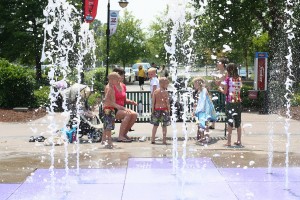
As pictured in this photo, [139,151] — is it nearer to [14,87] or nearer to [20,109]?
[20,109]

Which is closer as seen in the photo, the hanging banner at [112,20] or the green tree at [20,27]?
the hanging banner at [112,20]

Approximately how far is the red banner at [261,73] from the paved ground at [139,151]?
346cm

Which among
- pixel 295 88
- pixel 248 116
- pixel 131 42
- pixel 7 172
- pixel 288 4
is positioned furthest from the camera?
pixel 131 42

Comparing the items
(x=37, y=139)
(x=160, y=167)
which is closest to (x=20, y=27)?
(x=37, y=139)

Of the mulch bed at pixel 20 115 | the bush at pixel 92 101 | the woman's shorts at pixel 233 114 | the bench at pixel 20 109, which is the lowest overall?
the mulch bed at pixel 20 115

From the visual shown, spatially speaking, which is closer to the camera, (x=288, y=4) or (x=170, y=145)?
(x=170, y=145)

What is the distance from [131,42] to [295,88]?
31.9m

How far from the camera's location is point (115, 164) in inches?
312

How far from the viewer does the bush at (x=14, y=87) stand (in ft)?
59.5

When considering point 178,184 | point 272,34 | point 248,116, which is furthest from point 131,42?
point 178,184

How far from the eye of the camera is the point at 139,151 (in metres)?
9.17

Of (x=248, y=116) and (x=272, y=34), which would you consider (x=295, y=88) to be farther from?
(x=248, y=116)

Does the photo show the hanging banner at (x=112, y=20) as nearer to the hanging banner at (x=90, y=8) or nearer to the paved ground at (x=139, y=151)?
the hanging banner at (x=90, y=8)

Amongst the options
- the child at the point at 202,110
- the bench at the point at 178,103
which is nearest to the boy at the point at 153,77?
the child at the point at 202,110
